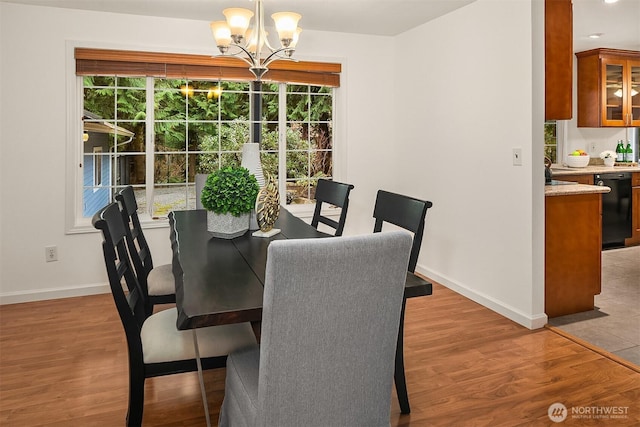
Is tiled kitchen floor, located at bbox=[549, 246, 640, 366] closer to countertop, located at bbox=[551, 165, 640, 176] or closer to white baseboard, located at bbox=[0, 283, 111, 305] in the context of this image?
countertop, located at bbox=[551, 165, 640, 176]

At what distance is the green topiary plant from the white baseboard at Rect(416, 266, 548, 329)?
6.88 feet

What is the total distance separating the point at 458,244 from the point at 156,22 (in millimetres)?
3209

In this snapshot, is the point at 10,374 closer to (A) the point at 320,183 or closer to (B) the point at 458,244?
(A) the point at 320,183

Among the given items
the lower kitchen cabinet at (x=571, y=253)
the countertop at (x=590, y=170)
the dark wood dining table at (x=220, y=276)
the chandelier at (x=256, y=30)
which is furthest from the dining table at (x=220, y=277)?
the countertop at (x=590, y=170)

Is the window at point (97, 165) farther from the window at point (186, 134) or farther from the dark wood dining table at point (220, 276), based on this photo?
the dark wood dining table at point (220, 276)

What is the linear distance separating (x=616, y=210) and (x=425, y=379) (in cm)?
428

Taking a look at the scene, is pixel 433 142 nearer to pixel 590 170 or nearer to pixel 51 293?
pixel 590 170

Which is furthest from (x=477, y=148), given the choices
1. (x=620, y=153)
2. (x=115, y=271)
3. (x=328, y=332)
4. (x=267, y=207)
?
(x=620, y=153)

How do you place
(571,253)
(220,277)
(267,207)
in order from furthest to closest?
(571,253) → (267,207) → (220,277)

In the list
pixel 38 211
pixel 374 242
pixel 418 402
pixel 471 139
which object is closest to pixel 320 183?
pixel 471 139

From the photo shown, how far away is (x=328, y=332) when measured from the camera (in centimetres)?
125

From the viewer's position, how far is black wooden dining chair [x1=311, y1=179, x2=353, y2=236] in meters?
2.74

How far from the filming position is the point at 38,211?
3.66 metres

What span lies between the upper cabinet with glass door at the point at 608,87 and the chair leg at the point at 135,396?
19.9 feet
